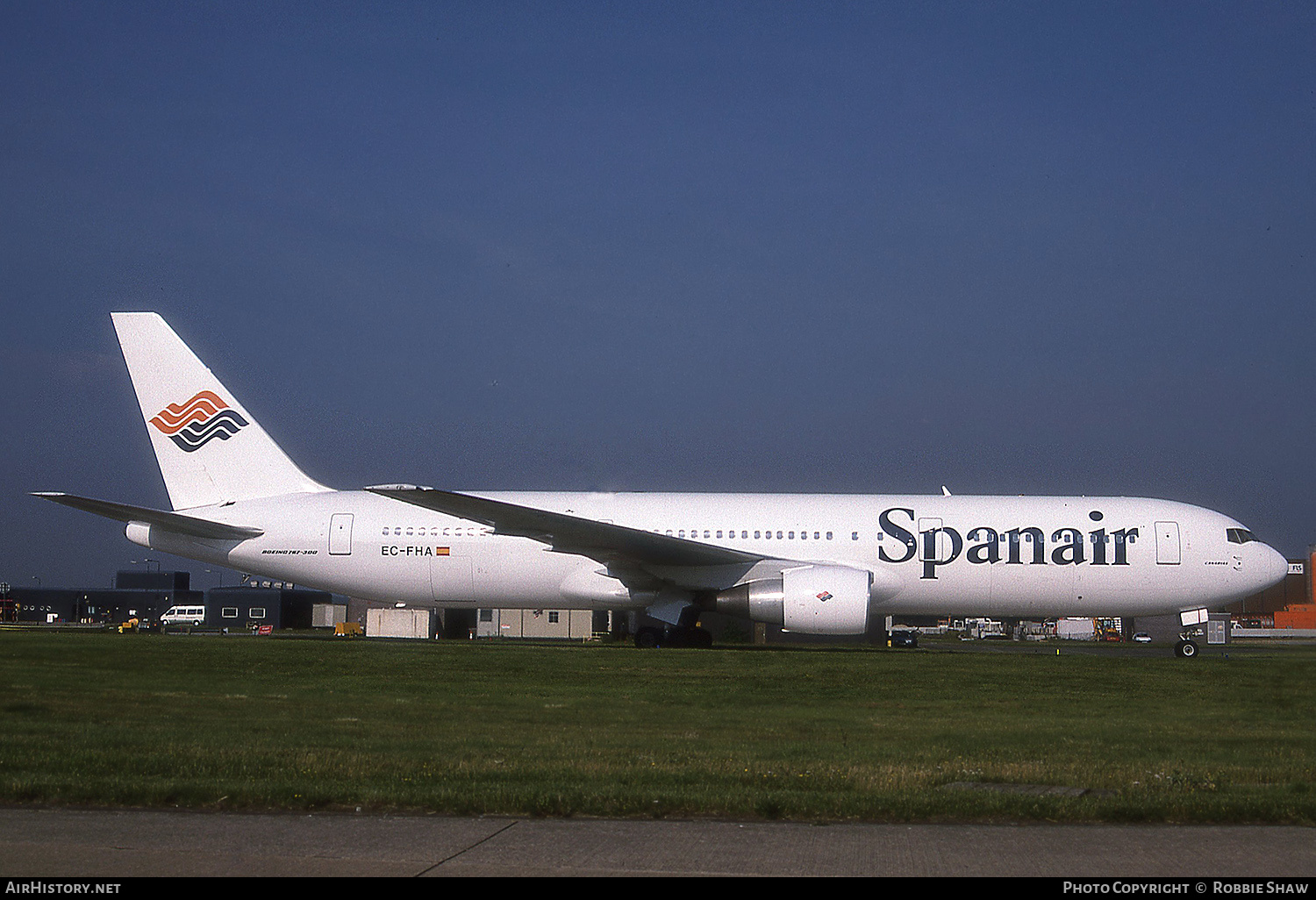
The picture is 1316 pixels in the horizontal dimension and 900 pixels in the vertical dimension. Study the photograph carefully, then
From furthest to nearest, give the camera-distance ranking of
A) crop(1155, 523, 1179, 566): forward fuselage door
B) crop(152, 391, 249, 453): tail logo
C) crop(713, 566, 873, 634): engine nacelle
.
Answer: crop(152, 391, 249, 453): tail logo → crop(1155, 523, 1179, 566): forward fuselage door → crop(713, 566, 873, 634): engine nacelle

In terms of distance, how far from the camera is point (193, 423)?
23.7 m

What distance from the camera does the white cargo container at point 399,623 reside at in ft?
119

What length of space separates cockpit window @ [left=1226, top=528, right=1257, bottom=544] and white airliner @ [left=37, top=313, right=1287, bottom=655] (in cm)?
3

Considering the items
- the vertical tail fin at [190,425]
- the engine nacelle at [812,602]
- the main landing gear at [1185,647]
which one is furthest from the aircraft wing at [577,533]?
the main landing gear at [1185,647]

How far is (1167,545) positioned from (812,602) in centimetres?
797

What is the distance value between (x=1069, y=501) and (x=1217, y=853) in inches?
761

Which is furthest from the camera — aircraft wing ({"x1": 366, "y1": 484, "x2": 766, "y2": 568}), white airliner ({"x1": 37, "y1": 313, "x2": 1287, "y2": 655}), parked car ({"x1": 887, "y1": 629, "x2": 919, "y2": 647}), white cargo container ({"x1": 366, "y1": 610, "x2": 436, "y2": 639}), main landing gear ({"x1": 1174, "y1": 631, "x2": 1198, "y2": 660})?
white cargo container ({"x1": 366, "y1": 610, "x2": 436, "y2": 639})

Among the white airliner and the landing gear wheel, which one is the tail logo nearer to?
the white airliner

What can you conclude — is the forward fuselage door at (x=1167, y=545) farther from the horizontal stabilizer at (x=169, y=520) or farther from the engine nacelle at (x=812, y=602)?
the horizontal stabilizer at (x=169, y=520)

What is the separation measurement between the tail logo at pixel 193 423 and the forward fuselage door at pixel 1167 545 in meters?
19.4

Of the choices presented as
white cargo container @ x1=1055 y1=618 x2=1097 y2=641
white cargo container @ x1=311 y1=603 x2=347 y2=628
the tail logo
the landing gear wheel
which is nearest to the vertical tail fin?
the tail logo

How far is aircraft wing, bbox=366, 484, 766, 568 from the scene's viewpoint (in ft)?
66.9
